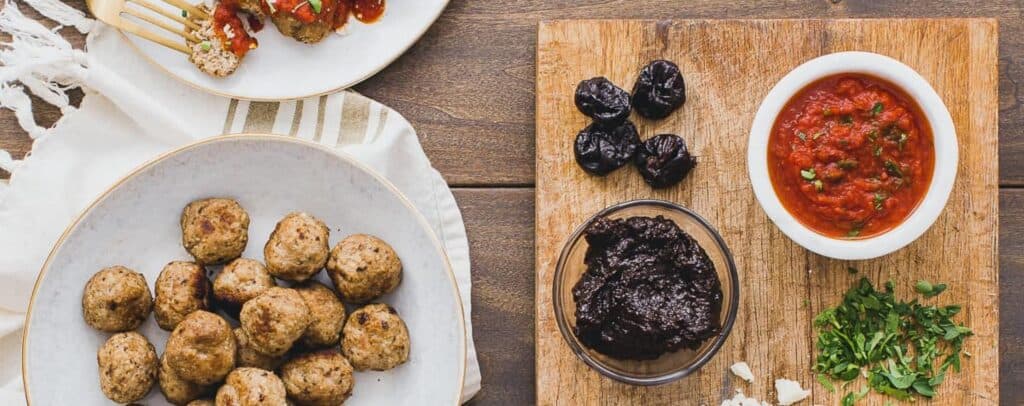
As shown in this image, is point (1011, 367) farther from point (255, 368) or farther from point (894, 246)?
point (255, 368)

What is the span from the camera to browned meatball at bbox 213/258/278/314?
289 centimetres

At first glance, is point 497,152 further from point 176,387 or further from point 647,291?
point 176,387

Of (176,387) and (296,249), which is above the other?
(296,249)

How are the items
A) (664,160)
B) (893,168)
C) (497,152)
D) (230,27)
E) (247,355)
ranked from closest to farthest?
(893,168) → (247,355) → (664,160) → (230,27) → (497,152)

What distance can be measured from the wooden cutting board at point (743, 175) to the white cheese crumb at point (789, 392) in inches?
1.1

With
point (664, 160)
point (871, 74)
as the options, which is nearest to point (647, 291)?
point (664, 160)

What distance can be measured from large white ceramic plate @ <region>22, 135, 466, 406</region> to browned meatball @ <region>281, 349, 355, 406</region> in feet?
0.57

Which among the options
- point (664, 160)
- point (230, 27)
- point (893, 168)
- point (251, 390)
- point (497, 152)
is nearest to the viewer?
point (251, 390)

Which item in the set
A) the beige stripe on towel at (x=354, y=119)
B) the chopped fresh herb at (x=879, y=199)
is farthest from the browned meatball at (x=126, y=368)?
the chopped fresh herb at (x=879, y=199)

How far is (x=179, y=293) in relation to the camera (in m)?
2.87

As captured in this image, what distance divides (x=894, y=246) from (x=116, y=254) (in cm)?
243

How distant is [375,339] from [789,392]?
136 centimetres

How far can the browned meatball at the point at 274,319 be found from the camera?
2736mm

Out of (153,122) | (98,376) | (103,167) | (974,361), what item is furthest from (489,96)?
(974,361)
